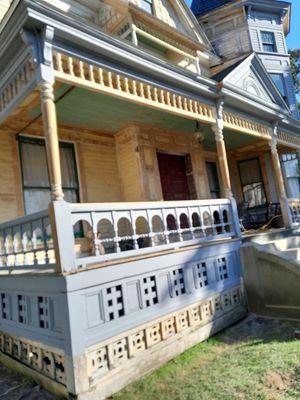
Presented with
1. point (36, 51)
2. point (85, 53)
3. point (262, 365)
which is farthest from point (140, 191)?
→ point (262, 365)

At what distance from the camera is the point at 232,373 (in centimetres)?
422

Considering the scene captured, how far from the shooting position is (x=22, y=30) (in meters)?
4.46

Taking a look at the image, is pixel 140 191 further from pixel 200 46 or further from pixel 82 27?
pixel 200 46

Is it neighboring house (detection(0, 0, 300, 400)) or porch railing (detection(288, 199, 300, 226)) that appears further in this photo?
porch railing (detection(288, 199, 300, 226))

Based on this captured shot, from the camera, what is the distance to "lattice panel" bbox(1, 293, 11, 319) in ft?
17.2

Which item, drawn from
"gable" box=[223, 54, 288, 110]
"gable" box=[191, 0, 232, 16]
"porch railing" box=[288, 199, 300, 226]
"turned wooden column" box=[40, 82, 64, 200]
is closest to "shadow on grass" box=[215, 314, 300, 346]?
"turned wooden column" box=[40, 82, 64, 200]

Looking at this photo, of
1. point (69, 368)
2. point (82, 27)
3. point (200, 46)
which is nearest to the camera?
point (69, 368)

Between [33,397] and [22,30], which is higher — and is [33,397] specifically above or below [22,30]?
below

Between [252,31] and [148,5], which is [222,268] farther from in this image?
[252,31]

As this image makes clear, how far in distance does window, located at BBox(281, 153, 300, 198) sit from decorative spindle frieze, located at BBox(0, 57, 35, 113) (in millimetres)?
10965

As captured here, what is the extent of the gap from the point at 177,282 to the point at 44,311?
2066mm

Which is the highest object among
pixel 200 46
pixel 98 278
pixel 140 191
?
pixel 200 46

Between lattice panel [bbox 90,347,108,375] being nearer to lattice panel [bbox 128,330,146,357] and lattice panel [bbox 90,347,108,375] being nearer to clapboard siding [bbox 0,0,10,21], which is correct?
lattice panel [bbox 128,330,146,357]

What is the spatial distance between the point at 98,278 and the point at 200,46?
34.2ft
